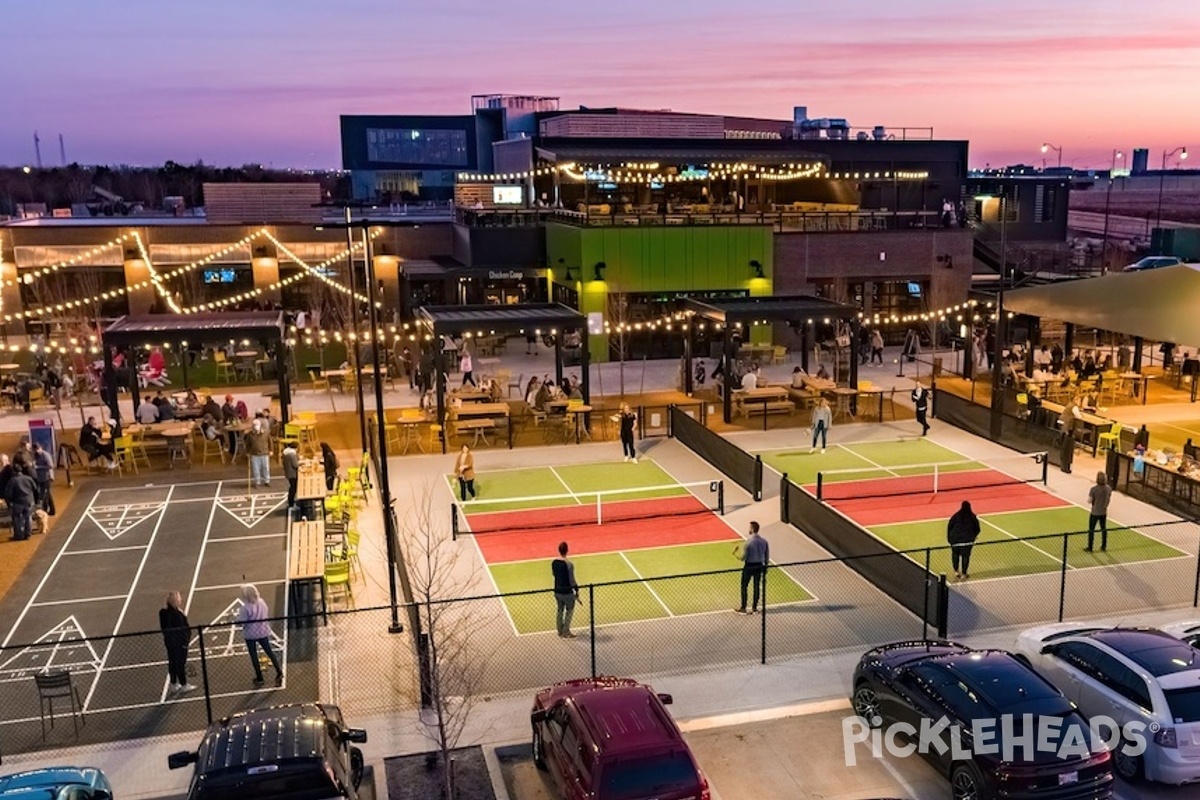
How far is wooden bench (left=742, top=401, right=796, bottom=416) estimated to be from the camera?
101 ft

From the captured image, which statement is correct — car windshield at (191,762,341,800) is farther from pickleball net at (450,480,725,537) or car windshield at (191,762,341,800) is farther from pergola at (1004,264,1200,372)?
pergola at (1004,264,1200,372)

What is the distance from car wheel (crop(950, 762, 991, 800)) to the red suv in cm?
269

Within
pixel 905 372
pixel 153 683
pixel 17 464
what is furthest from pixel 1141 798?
pixel 905 372

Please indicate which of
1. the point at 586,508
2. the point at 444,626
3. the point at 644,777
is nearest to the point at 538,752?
the point at 644,777

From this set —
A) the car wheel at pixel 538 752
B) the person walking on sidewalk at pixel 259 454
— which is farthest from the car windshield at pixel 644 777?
the person walking on sidewalk at pixel 259 454

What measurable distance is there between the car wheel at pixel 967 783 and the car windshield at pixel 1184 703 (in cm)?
237

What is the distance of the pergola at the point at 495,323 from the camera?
28.6m

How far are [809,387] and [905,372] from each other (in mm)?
8542

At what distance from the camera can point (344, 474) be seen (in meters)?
24.7

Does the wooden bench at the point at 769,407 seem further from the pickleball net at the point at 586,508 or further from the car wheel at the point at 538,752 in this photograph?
the car wheel at the point at 538,752

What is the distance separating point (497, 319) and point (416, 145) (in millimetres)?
61238

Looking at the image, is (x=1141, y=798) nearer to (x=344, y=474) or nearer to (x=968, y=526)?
(x=968, y=526)

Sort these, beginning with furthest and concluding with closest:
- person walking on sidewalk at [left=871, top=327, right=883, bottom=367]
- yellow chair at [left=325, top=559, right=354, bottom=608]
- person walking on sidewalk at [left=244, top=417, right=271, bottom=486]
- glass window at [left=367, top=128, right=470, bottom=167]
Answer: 1. glass window at [left=367, top=128, right=470, bottom=167]
2. person walking on sidewalk at [left=871, top=327, right=883, bottom=367]
3. person walking on sidewalk at [left=244, top=417, right=271, bottom=486]
4. yellow chair at [left=325, top=559, right=354, bottom=608]

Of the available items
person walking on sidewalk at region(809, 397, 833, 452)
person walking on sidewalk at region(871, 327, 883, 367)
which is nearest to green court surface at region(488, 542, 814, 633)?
person walking on sidewalk at region(809, 397, 833, 452)
